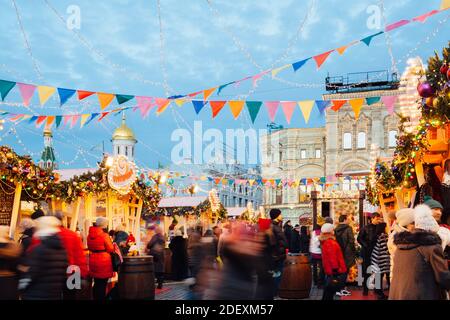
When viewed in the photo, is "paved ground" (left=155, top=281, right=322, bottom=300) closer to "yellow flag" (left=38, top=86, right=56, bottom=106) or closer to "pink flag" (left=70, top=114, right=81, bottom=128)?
"pink flag" (left=70, top=114, right=81, bottom=128)

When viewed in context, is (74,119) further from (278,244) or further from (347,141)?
(347,141)

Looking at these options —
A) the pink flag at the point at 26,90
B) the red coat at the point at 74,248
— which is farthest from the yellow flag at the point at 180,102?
the red coat at the point at 74,248

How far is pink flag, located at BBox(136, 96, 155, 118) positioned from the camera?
42.1 ft

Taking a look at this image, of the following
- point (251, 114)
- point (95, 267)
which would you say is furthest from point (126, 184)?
point (95, 267)

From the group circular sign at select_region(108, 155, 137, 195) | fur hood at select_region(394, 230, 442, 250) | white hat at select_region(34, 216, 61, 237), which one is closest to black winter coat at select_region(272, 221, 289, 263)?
fur hood at select_region(394, 230, 442, 250)

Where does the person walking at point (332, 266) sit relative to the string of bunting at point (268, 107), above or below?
below

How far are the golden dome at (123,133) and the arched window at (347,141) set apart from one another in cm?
2263

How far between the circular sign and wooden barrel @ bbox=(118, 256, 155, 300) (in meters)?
7.20

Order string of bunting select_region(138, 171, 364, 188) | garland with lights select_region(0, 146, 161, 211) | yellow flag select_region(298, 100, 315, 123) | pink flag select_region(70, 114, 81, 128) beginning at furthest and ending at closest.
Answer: string of bunting select_region(138, 171, 364, 188) → pink flag select_region(70, 114, 81, 128) → yellow flag select_region(298, 100, 315, 123) → garland with lights select_region(0, 146, 161, 211)

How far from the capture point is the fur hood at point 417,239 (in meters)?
5.25

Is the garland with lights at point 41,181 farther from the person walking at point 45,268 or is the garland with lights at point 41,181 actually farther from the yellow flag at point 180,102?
the person walking at point 45,268
